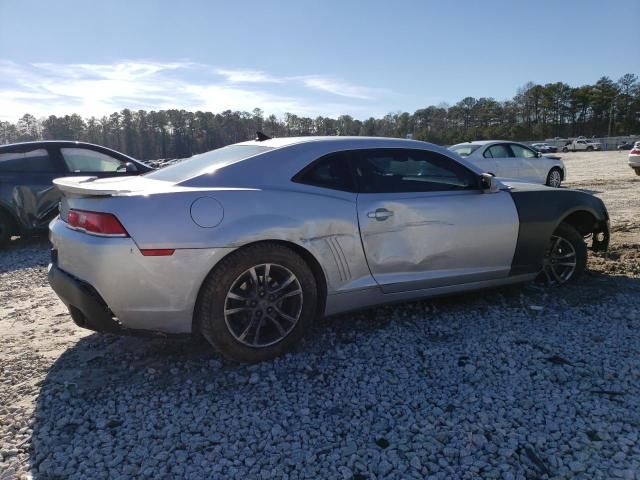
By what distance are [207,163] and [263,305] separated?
1190 mm

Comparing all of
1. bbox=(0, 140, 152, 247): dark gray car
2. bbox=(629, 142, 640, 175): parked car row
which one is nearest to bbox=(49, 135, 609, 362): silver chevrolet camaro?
bbox=(0, 140, 152, 247): dark gray car

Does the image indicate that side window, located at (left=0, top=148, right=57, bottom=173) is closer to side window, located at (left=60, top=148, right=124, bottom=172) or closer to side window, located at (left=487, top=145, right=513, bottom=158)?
side window, located at (left=60, top=148, right=124, bottom=172)

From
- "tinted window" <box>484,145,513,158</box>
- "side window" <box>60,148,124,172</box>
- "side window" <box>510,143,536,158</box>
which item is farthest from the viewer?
"side window" <box>510,143,536,158</box>

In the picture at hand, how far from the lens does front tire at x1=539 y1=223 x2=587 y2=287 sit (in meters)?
4.52

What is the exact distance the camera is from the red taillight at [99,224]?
2.77 metres

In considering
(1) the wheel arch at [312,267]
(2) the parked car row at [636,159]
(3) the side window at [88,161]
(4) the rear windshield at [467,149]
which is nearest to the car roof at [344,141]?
Result: (1) the wheel arch at [312,267]

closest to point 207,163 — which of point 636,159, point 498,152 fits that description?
point 498,152

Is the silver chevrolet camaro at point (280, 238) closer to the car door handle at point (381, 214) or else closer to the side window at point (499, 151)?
the car door handle at point (381, 214)

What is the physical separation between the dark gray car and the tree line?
7485 centimetres

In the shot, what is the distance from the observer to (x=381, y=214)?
344cm

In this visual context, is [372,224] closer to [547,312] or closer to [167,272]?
[167,272]

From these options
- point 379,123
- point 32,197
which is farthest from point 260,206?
point 379,123

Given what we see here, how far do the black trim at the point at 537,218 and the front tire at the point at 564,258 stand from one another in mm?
175

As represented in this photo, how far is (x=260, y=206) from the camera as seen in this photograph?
9.96 feet
